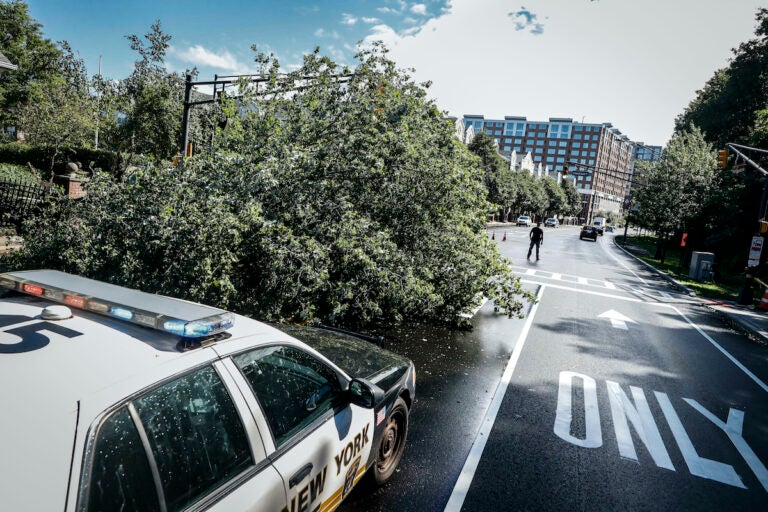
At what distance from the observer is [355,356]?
12.5 ft

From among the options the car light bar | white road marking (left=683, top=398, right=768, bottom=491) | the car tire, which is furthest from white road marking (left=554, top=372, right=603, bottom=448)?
the car light bar

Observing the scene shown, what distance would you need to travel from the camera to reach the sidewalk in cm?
1165

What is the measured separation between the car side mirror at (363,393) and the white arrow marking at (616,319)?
9345 mm

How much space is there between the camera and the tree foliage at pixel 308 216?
218 inches

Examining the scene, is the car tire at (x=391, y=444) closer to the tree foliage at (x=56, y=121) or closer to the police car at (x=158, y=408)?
the police car at (x=158, y=408)

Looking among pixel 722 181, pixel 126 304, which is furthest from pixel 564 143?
pixel 126 304

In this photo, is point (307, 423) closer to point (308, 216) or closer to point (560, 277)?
point (308, 216)

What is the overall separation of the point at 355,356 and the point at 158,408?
2.10 meters

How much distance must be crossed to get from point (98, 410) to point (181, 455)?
0.45m

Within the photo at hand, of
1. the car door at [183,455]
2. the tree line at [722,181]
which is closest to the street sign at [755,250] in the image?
the tree line at [722,181]

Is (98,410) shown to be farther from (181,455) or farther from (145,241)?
(145,241)

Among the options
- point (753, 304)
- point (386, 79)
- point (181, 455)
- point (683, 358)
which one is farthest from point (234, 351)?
point (753, 304)

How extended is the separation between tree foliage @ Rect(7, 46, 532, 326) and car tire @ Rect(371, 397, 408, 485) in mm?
2436

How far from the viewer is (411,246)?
336 inches
